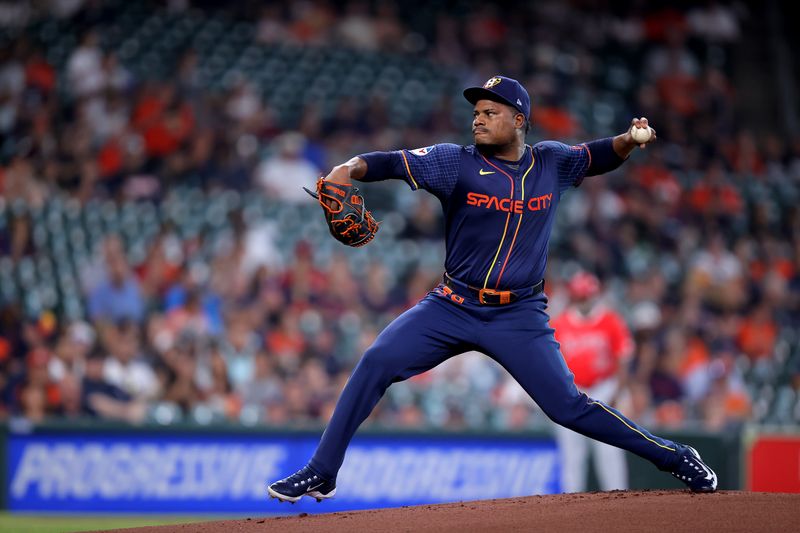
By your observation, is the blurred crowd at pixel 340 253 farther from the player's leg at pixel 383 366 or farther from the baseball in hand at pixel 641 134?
the baseball in hand at pixel 641 134

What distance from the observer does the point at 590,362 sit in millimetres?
10305

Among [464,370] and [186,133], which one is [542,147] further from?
[186,133]

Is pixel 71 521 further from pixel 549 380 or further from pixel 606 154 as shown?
pixel 606 154

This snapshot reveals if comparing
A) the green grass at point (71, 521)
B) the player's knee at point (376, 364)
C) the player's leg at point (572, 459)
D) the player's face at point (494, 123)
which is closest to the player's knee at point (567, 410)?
the player's knee at point (376, 364)

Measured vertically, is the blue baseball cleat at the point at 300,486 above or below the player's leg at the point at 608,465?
above

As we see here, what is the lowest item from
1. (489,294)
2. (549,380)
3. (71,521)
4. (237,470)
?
(71,521)

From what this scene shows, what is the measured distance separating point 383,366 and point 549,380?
0.78 meters

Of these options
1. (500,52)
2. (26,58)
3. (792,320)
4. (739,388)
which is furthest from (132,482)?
(500,52)

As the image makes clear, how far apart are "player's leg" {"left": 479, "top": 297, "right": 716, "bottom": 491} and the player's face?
787 millimetres

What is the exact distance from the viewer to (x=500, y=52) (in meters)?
17.3

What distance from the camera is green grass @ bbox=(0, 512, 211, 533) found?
8969 mm

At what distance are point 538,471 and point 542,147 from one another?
576 centimetres

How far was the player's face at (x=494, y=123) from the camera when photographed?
Result: 5707 millimetres

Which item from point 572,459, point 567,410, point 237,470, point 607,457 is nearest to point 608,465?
point 607,457
